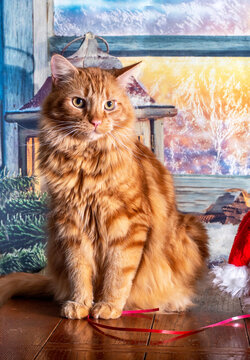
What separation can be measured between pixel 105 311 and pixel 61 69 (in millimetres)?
975

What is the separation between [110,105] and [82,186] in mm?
347

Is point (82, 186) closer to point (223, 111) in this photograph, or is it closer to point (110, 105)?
point (110, 105)

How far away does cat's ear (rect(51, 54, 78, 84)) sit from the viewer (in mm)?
1984

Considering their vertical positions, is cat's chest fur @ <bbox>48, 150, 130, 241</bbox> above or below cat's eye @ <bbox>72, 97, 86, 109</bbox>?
below

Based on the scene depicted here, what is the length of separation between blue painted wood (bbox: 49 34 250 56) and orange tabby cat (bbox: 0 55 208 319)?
119cm

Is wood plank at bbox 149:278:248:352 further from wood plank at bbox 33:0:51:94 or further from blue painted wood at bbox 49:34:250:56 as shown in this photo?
wood plank at bbox 33:0:51:94

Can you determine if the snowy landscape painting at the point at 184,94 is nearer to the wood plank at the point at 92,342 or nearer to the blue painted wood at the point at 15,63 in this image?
the blue painted wood at the point at 15,63

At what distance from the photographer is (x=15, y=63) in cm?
318

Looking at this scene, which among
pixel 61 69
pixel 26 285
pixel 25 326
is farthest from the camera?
pixel 26 285

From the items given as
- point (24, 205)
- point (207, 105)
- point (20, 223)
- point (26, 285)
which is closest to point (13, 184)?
point (24, 205)

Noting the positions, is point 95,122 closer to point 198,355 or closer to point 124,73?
point 124,73

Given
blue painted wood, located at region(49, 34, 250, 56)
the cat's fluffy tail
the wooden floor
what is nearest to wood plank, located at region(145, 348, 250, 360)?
the wooden floor

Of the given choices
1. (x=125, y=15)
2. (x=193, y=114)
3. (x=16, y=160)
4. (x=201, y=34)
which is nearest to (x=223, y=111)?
(x=193, y=114)

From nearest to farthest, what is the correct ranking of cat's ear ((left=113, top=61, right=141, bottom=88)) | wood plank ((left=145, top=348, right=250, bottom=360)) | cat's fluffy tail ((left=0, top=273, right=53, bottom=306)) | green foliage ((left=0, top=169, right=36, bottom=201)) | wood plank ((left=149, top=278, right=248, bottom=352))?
wood plank ((left=145, top=348, right=250, bottom=360)), wood plank ((left=149, top=278, right=248, bottom=352)), cat's ear ((left=113, top=61, right=141, bottom=88)), cat's fluffy tail ((left=0, top=273, right=53, bottom=306)), green foliage ((left=0, top=169, right=36, bottom=201))
